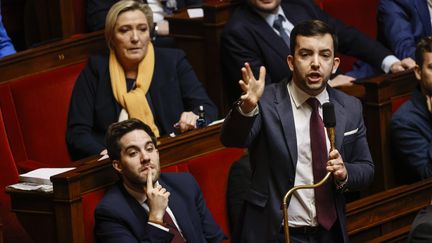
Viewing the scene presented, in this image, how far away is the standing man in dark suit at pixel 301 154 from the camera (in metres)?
1.76

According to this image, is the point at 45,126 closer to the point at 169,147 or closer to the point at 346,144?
the point at 169,147

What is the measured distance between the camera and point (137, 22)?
7.77 feet

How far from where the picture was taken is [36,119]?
2445 mm

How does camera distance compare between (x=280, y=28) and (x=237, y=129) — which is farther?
(x=280, y=28)

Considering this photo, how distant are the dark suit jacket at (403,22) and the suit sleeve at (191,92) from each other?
65 cm

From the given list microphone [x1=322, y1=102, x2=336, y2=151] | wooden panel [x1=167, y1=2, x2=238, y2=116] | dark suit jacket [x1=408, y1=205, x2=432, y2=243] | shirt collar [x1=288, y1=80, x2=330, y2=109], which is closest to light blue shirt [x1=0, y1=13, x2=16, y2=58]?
wooden panel [x1=167, y1=2, x2=238, y2=116]

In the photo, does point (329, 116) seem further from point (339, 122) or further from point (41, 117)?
point (41, 117)

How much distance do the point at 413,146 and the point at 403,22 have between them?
60 cm

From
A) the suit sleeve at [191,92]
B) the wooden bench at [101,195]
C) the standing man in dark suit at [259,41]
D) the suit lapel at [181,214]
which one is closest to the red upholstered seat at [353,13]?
the standing man in dark suit at [259,41]

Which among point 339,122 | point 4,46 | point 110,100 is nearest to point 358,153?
point 339,122

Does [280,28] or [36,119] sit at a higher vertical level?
[280,28]

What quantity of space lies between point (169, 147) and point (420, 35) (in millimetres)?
1031

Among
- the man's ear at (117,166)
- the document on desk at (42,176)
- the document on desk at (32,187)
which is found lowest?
the document on desk at (32,187)

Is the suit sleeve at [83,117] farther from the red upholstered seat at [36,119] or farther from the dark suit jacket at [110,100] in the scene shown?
the red upholstered seat at [36,119]
